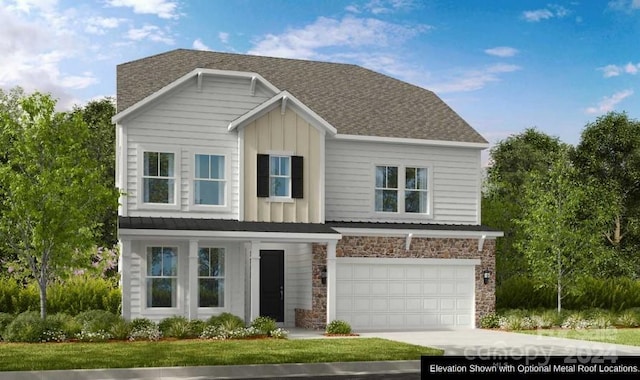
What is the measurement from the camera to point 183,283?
88.4ft

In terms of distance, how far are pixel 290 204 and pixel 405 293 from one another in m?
4.98

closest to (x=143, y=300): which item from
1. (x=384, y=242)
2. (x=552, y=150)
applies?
(x=384, y=242)

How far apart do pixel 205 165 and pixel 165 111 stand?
78.9 inches

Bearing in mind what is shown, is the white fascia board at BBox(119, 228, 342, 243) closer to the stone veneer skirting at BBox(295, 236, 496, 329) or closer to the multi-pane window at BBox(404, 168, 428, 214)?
the stone veneer skirting at BBox(295, 236, 496, 329)

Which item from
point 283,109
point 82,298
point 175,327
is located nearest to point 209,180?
point 283,109

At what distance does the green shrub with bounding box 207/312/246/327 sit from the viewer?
25109 millimetres

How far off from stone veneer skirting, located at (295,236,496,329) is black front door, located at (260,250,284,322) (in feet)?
2.18

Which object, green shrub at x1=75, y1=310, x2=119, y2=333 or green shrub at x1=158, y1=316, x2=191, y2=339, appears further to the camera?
green shrub at x1=158, y1=316, x2=191, y2=339

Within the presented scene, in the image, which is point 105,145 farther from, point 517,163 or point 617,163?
point 617,163

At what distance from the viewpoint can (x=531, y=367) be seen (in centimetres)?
1736

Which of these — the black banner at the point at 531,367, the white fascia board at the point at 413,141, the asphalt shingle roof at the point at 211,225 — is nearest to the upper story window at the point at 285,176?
the asphalt shingle roof at the point at 211,225

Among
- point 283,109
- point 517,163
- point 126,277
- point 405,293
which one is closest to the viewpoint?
point 126,277

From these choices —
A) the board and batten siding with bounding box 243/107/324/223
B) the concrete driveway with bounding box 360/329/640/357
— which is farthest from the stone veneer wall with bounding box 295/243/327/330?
the concrete driveway with bounding box 360/329/640/357

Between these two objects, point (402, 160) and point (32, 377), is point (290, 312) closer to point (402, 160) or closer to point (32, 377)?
point (402, 160)
